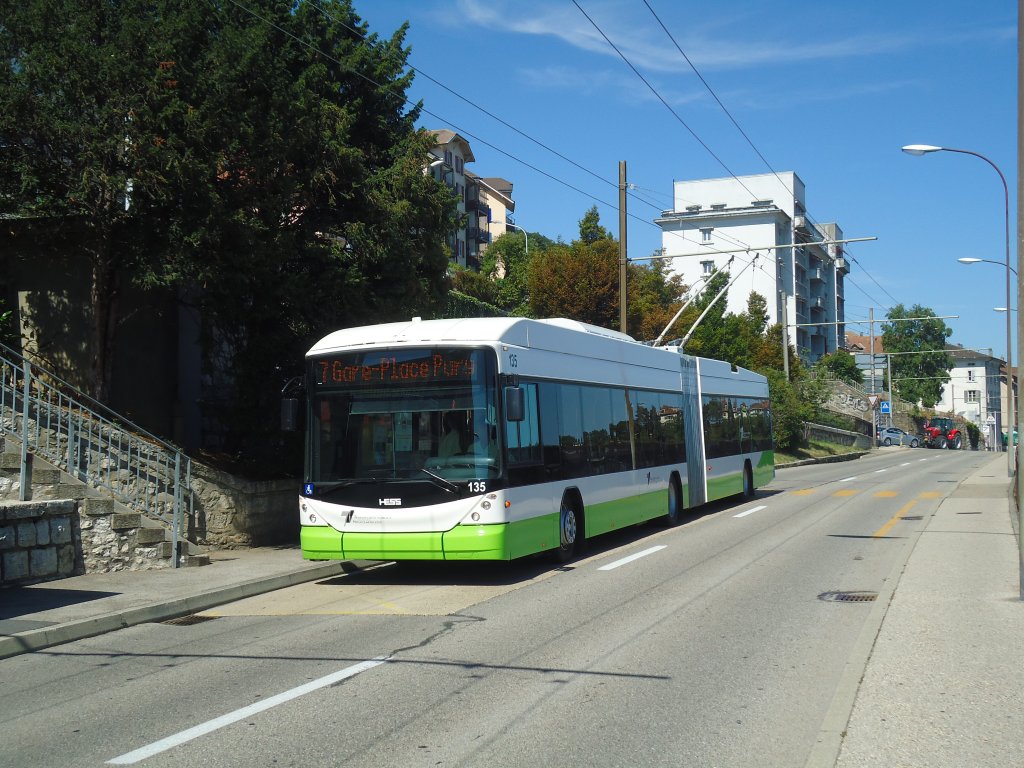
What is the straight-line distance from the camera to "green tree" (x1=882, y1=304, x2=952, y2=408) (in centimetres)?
11700

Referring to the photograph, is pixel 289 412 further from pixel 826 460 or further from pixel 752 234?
pixel 752 234

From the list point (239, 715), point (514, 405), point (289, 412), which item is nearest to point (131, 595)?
point (289, 412)

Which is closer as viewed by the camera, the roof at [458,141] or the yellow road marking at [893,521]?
the yellow road marking at [893,521]

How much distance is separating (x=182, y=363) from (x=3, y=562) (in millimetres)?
8173

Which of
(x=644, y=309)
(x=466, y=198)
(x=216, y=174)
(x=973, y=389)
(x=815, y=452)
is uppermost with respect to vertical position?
(x=466, y=198)

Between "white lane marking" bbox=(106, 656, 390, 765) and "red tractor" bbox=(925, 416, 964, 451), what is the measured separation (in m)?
92.9

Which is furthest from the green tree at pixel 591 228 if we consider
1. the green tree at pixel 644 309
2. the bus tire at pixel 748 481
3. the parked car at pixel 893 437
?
the parked car at pixel 893 437

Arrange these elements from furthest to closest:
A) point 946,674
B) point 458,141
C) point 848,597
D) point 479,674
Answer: point 458,141 < point 848,597 < point 479,674 < point 946,674

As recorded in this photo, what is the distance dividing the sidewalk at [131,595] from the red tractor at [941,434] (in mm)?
88232

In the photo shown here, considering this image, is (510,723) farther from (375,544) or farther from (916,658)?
(375,544)

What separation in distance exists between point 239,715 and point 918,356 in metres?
119

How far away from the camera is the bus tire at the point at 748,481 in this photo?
968 inches

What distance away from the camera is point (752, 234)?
81.4 meters

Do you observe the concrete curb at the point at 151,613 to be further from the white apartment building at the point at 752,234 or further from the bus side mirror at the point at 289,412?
the white apartment building at the point at 752,234
